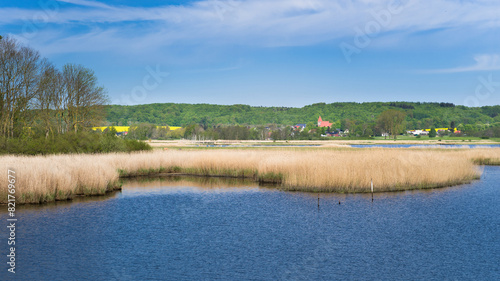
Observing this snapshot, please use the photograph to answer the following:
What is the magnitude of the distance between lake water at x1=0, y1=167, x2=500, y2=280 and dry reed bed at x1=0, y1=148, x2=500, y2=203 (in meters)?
1.29

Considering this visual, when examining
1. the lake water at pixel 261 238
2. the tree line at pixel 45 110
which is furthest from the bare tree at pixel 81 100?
the lake water at pixel 261 238

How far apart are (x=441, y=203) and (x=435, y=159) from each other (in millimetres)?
10779

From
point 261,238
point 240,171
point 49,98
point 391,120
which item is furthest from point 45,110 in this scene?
point 391,120

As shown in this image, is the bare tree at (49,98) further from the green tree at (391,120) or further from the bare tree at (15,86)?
the green tree at (391,120)

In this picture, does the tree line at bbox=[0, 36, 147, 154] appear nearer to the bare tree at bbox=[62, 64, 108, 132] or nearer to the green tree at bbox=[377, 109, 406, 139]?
the bare tree at bbox=[62, 64, 108, 132]

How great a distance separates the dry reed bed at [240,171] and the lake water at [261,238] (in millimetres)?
1292

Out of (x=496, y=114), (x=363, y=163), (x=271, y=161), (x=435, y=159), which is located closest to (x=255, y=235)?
(x=363, y=163)

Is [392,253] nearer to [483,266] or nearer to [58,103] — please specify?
[483,266]

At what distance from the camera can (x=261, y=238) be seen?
42.8ft

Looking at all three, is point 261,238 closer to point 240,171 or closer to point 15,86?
point 240,171

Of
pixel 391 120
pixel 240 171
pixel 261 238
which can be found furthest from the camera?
pixel 391 120

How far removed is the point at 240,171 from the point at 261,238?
17809 mm

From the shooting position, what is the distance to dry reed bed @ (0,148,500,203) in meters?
19.3

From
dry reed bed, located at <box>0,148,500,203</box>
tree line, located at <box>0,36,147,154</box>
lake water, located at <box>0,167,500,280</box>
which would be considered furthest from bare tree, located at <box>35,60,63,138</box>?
lake water, located at <box>0,167,500,280</box>
